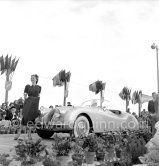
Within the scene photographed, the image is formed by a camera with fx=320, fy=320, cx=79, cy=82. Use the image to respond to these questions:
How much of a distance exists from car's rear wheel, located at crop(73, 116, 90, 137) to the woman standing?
1.06m

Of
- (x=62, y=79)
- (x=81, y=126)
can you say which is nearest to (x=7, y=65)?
(x=62, y=79)

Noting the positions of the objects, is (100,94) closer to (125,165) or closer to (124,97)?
(124,97)

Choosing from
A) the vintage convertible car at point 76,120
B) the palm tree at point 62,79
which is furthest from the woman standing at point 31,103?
the palm tree at point 62,79

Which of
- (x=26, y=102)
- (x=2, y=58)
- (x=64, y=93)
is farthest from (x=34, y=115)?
(x=64, y=93)

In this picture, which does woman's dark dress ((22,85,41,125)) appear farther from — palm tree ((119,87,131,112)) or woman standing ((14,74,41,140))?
palm tree ((119,87,131,112))

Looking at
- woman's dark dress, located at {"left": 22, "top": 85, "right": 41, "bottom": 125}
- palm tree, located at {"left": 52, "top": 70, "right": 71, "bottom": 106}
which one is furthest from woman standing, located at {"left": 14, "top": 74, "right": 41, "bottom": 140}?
palm tree, located at {"left": 52, "top": 70, "right": 71, "bottom": 106}

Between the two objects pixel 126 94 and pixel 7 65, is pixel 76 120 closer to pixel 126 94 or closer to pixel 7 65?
pixel 7 65

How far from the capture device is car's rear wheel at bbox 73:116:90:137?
808cm

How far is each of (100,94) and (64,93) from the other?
14.4 meters

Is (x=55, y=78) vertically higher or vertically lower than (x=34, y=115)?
higher

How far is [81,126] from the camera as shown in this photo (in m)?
8.23

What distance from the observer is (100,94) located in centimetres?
5294

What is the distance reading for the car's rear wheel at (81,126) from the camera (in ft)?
26.5

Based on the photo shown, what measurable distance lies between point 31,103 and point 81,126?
1.48 metres
